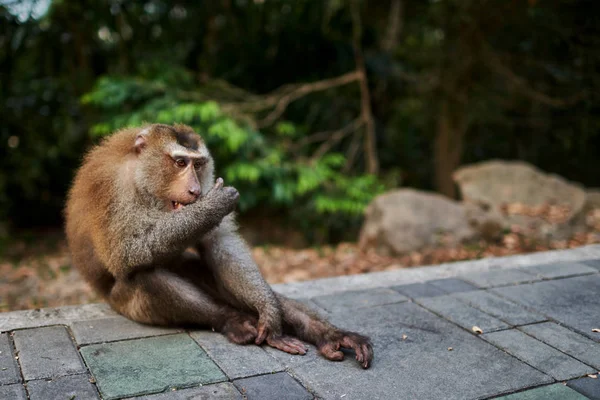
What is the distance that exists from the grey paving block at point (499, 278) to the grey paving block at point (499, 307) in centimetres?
22

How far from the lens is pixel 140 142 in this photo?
3404 mm

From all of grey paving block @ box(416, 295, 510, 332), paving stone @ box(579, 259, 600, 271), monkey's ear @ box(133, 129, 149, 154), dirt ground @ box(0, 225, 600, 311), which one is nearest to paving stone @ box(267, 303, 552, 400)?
grey paving block @ box(416, 295, 510, 332)

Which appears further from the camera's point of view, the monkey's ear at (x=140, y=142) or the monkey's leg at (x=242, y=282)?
the monkey's ear at (x=140, y=142)

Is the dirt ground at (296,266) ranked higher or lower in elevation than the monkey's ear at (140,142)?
lower

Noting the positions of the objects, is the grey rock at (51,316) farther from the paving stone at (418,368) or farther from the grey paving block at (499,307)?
the grey paving block at (499,307)

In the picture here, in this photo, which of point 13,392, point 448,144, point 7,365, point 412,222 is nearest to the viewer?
point 13,392

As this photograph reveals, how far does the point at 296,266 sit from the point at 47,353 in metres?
4.43

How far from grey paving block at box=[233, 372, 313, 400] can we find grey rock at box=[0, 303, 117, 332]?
134 centimetres

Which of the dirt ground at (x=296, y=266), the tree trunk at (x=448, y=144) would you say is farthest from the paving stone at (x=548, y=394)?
the tree trunk at (x=448, y=144)

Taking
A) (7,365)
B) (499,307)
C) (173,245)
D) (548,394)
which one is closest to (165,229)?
(173,245)

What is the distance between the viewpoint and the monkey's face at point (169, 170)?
3.28m

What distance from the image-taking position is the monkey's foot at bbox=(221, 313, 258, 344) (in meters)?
3.27

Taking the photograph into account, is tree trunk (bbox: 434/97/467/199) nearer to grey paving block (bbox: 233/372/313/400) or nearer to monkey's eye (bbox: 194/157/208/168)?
monkey's eye (bbox: 194/157/208/168)

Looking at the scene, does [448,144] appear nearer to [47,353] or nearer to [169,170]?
[169,170]
